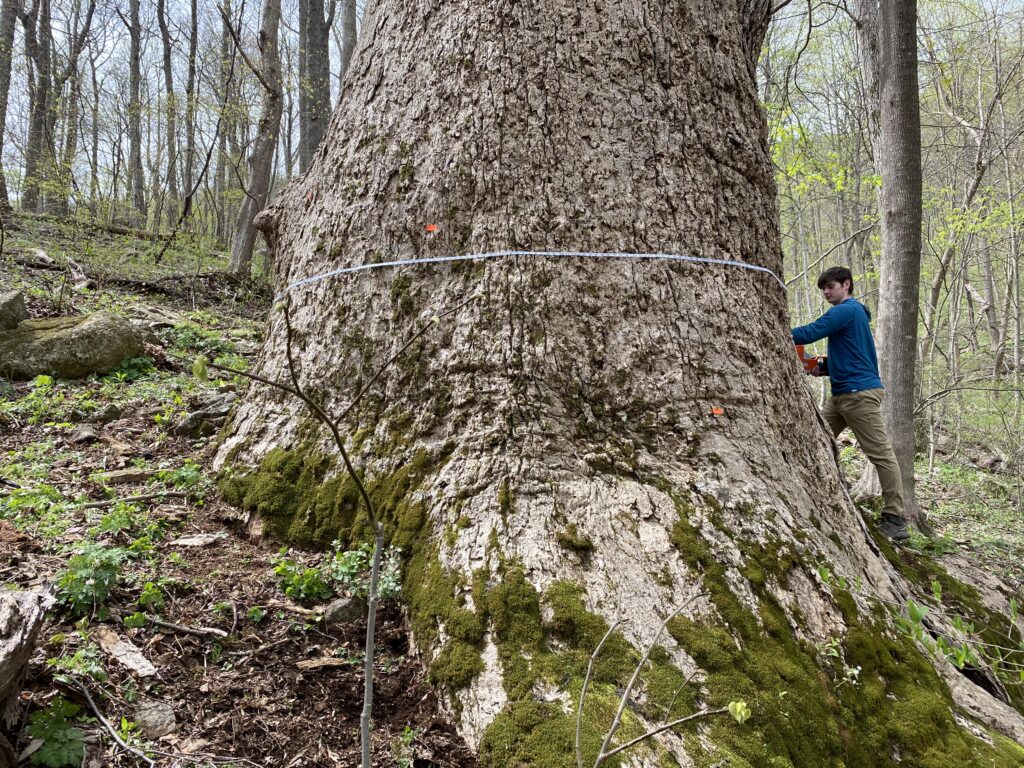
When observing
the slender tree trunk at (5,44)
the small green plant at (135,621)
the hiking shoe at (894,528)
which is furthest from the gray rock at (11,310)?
the hiking shoe at (894,528)

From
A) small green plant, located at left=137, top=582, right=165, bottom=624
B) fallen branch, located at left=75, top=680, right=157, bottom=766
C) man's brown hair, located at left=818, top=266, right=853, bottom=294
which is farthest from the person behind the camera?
man's brown hair, located at left=818, top=266, right=853, bottom=294

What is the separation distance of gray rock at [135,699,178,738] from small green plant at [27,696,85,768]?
0.56ft

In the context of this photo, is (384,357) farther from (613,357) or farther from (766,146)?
(766,146)

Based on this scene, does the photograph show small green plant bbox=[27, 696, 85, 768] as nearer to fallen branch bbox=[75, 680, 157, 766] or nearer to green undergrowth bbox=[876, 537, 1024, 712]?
fallen branch bbox=[75, 680, 157, 766]

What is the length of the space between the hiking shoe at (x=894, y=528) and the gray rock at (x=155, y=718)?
5.02m

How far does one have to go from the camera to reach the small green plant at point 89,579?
7.25 feet

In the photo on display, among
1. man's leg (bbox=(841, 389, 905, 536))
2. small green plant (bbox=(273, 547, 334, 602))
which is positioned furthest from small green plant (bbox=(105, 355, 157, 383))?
man's leg (bbox=(841, 389, 905, 536))

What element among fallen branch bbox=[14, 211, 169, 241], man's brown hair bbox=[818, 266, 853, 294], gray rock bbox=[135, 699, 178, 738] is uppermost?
fallen branch bbox=[14, 211, 169, 241]

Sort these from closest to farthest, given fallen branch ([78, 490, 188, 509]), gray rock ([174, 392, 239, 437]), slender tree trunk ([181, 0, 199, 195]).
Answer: fallen branch ([78, 490, 188, 509])
gray rock ([174, 392, 239, 437])
slender tree trunk ([181, 0, 199, 195])

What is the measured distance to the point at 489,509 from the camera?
2.39m

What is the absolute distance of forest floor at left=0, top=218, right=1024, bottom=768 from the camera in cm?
185

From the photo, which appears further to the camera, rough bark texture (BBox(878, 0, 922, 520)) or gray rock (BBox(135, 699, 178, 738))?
rough bark texture (BBox(878, 0, 922, 520))

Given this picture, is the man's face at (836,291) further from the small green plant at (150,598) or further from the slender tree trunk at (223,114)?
the slender tree trunk at (223,114)

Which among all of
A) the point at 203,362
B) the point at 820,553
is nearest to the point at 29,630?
the point at 203,362
